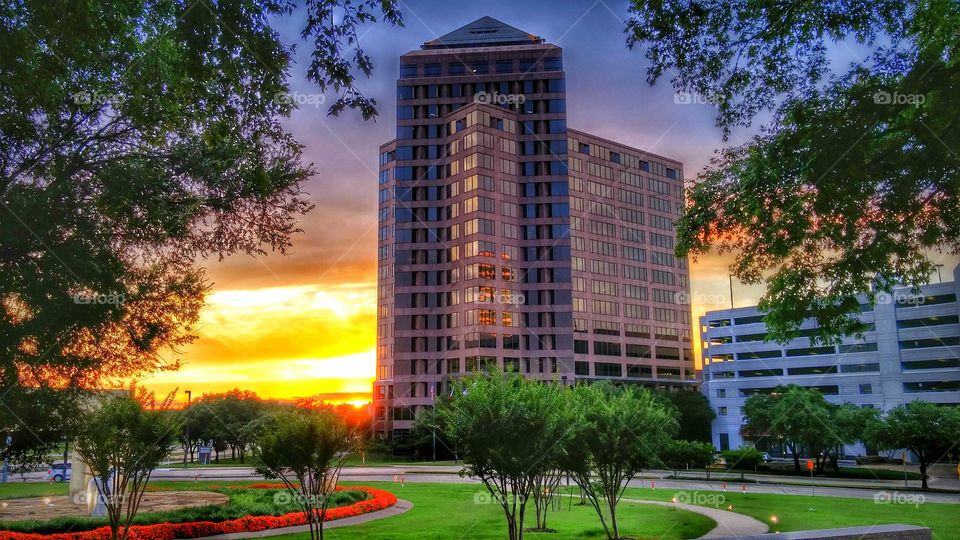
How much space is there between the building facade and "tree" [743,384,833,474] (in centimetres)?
1310

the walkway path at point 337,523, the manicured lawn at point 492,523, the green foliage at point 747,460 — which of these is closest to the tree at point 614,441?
the manicured lawn at point 492,523

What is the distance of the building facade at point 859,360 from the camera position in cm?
8694

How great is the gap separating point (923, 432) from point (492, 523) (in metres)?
36.5

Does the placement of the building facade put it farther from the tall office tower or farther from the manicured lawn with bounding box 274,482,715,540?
the manicured lawn with bounding box 274,482,715,540

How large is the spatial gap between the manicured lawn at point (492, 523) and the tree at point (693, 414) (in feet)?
243

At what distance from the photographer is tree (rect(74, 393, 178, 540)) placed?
18.3 metres

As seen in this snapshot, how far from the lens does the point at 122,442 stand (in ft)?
64.1

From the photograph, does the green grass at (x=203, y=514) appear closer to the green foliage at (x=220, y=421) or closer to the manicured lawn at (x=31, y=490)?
the manicured lawn at (x=31, y=490)

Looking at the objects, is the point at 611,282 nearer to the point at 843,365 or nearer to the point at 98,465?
the point at 843,365

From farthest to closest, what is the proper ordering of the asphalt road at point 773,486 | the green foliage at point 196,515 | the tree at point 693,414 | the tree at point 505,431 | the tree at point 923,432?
the tree at point 693,414
the tree at point 923,432
the asphalt road at point 773,486
the green foliage at point 196,515
the tree at point 505,431

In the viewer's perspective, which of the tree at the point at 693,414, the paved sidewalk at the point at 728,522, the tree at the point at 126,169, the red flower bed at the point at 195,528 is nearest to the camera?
the tree at the point at 126,169

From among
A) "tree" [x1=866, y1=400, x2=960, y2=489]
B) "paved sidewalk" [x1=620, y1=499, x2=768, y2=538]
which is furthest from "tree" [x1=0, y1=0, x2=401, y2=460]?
"tree" [x1=866, y1=400, x2=960, y2=489]

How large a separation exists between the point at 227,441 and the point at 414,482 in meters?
54.3

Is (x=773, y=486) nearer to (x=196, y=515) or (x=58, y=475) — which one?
(x=196, y=515)
